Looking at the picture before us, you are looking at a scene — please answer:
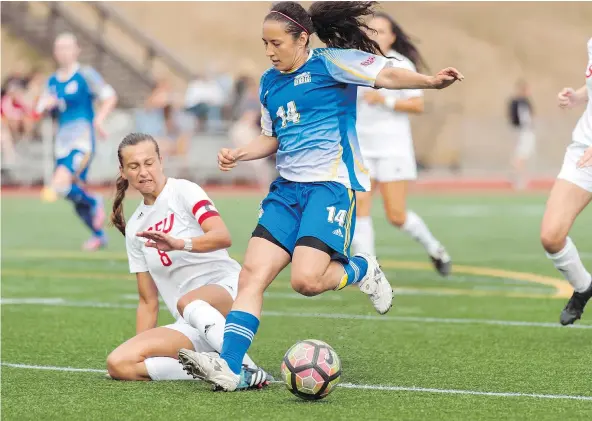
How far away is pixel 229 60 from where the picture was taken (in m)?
50.2

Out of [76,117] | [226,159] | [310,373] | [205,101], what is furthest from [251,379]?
[205,101]

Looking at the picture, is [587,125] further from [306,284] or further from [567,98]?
[306,284]

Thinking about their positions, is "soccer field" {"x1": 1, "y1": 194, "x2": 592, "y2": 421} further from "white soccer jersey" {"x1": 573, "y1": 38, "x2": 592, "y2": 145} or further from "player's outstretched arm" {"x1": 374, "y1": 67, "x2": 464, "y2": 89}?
"player's outstretched arm" {"x1": 374, "y1": 67, "x2": 464, "y2": 89}

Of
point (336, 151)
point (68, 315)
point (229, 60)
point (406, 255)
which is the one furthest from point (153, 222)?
point (229, 60)

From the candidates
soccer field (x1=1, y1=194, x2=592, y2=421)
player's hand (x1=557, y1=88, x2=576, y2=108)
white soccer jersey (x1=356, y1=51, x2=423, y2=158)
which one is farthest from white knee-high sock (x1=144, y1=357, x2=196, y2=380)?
white soccer jersey (x1=356, y1=51, x2=423, y2=158)

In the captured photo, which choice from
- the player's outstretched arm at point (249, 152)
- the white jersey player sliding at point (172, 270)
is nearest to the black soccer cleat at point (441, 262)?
the white jersey player sliding at point (172, 270)

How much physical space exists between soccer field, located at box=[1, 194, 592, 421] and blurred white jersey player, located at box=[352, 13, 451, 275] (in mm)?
617

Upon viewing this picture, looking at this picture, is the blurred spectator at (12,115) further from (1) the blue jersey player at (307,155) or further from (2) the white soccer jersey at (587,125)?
(1) the blue jersey player at (307,155)

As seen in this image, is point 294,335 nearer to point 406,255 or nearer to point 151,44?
point 406,255

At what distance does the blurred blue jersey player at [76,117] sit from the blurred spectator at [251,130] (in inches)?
460

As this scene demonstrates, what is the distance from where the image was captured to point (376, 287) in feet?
26.3

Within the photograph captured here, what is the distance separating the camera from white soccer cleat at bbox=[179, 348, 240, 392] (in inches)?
266

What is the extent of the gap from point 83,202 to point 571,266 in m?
8.39

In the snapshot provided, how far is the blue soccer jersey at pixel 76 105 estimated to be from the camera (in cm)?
1584
